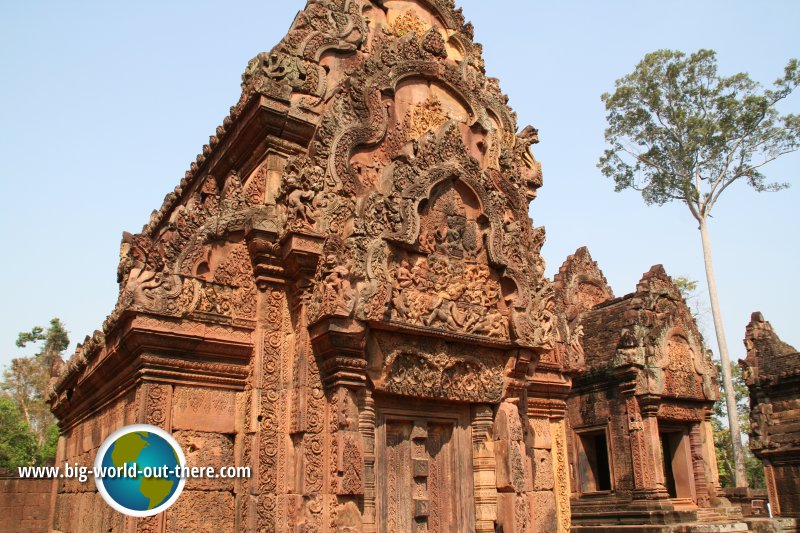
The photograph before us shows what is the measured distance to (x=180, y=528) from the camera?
6301 mm

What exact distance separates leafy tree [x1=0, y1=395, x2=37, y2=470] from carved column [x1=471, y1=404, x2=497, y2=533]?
91.4ft

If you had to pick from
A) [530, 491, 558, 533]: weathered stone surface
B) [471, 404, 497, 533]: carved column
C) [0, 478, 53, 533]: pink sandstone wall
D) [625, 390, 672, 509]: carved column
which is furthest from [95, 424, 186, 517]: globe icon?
[625, 390, 672, 509]: carved column

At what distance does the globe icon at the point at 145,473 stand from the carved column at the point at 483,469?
309 centimetres

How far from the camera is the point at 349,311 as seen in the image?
258 inches

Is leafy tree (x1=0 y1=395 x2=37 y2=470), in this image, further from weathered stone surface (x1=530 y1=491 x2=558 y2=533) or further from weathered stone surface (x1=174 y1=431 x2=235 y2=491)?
weathered stone surface (x1=530 y1=491 x2=558 y2=533)

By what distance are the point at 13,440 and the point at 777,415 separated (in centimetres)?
2956

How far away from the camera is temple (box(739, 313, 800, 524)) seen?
17.1 m

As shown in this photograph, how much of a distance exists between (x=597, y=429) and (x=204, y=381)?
39.2ft

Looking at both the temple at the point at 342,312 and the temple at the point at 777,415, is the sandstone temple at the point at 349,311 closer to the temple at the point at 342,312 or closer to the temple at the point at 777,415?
the temple at the point at 342,312

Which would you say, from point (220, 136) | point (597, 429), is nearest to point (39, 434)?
point (597, 429)

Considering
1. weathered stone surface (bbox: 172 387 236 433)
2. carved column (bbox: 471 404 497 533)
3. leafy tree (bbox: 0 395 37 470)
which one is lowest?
carved column (bbox: 471 404 497 533)

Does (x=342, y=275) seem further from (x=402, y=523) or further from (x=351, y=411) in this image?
(x=402, y=523)

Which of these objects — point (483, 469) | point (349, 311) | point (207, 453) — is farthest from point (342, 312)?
point (483, 469)

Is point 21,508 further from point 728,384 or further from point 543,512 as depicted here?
point 728,384
